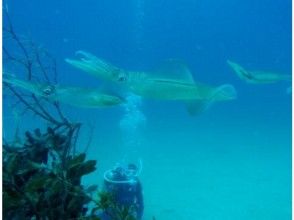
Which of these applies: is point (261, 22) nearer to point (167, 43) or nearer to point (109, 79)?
point (167, 43)

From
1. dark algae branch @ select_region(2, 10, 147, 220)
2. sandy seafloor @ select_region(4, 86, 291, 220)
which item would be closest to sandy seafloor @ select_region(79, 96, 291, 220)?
sandy seafloor @ select_region(4, 86, 291, 220)

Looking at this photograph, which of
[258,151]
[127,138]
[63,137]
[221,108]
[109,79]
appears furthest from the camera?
[221,108]

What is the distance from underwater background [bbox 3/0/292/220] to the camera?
773 cm

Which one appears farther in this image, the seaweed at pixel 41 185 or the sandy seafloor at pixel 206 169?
the sandy seafloor at pixel 206 169

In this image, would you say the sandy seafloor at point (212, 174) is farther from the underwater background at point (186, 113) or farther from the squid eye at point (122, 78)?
the squid eye at point (122, 78)

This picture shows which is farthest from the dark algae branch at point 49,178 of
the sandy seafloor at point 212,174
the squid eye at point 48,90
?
the sandy seafloor at point 212,174

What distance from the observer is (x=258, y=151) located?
46.1 ft

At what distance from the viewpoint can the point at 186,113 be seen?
23.5 metres

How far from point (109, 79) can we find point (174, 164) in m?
9.02

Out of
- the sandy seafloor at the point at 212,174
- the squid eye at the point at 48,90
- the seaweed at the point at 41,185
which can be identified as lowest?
the seaweed at the point at 41,185

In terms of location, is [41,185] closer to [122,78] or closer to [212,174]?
[122,78]

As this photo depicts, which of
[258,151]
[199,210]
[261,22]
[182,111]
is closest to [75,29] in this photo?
[261,22]

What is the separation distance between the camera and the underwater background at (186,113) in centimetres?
773

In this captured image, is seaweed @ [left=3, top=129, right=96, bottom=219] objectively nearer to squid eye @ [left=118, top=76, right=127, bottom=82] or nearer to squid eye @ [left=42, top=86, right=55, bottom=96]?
squid eye @ [left=42, top=86, right=55, bottom=96]
